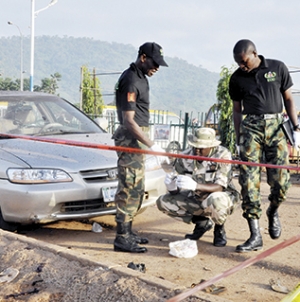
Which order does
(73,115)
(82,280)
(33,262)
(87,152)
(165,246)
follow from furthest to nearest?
(73,115) → (87,152) → (165,246) → (33,262) → (82,280)

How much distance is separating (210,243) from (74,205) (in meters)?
1.33

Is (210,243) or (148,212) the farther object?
(148,212)

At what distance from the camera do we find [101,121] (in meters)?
6.34

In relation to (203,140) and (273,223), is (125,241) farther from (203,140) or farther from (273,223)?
(273,223)

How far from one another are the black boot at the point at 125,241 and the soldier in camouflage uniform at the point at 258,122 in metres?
0.88

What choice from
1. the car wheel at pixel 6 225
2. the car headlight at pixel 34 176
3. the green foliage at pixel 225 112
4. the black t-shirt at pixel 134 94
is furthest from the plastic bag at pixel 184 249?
the green foliage at pixel 225 112

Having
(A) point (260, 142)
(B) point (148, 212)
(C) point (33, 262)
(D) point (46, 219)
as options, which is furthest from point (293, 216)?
(C) point (33, 262)

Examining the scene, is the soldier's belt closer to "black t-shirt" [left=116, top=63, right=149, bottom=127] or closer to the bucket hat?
the bucket hat

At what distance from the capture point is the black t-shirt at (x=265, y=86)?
171 inches

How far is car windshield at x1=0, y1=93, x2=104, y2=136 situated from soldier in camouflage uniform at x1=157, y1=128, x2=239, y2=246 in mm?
1763

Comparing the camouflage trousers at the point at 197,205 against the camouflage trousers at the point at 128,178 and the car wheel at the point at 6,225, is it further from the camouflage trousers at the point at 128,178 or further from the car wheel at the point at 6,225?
the car wheel at the point at 6,225

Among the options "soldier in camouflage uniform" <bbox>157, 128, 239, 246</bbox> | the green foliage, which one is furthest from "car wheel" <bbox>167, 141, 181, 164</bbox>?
"soldier in camouflage uniform" <bbox>157, 128, 239, 246</bbox>

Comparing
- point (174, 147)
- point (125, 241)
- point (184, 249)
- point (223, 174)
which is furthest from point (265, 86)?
point (174, 147)

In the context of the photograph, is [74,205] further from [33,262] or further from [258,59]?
[258,59]
